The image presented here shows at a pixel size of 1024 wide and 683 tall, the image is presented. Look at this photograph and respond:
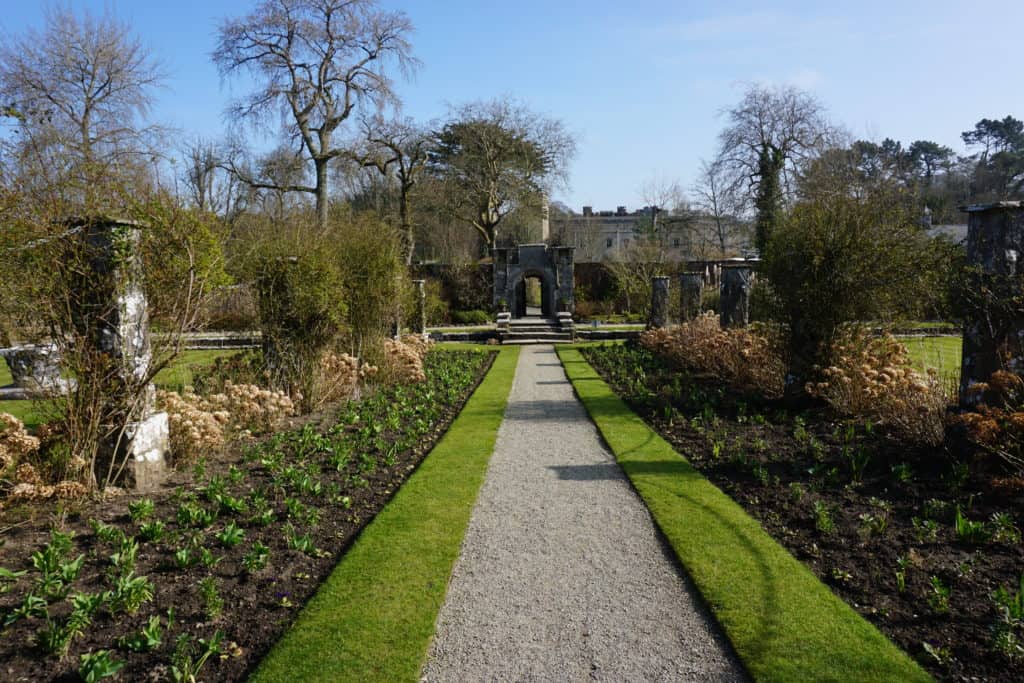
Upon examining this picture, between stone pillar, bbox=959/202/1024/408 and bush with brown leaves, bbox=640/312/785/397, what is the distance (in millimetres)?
3220

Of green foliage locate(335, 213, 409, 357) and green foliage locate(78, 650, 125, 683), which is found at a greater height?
green foliage locate(335, 213, 409, 357)

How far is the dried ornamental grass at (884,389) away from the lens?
6.63 m

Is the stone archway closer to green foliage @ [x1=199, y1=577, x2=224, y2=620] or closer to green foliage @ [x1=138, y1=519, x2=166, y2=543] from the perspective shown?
green foliage @ [x1=138, y1=519, x2=166, y2=543]

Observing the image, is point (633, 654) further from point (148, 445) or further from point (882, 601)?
point (148, 445)

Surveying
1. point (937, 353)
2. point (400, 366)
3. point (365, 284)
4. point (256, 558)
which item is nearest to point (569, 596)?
point (256, 558)

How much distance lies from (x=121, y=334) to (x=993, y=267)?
7.82 m

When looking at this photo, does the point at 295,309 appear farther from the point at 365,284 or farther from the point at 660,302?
the point at 660,302

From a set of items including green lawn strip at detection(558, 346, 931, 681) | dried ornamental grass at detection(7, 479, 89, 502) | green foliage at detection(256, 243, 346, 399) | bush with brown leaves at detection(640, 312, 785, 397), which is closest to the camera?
green lawn strip at detection(558, 346, 931, 681)

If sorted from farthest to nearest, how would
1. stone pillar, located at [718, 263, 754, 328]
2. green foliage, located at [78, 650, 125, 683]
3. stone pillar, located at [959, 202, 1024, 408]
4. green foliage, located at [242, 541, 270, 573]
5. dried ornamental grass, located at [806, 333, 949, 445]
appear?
stone pillar, located at [718, 263, 754, 328] < dried ornamental grass, located at [806, 333, 949, 445] < stone pillar, located at [959, 202, 1024, 408] < green foliage, located at [242, 541, 270, 573] < green foliage, located at [78, 650, 125, 683]

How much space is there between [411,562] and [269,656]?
1.26m

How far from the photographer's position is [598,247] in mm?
64062

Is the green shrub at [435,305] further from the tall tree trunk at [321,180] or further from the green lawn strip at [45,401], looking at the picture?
the green lawn strip at [45,401]

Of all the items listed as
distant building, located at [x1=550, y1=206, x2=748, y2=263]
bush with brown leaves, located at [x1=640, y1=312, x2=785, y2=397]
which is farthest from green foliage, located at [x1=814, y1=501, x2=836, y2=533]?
distant building, located at [x1=550, y1=206, x2=748, y2=263]

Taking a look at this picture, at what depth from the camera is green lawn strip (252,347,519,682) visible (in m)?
3.27
